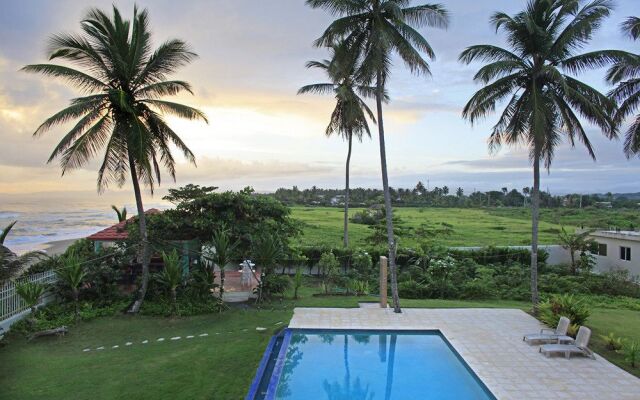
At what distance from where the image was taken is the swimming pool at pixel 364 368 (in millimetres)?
7848

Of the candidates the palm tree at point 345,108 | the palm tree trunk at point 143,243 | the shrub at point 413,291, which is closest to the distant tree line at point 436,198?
the palm tree at point 345,108

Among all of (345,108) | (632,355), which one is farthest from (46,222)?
(632,355)

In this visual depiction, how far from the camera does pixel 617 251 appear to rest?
2114 centimetres

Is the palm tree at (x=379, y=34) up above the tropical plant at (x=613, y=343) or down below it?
above

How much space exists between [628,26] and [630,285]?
10610 millimetres

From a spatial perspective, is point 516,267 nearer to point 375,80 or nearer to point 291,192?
point 375,80

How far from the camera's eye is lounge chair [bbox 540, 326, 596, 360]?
8.93m

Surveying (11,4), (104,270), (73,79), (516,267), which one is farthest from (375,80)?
(516,267)

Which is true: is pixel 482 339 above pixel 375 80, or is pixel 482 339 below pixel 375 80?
below

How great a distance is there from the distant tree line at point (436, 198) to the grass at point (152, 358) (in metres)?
55.1

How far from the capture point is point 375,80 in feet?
39.9

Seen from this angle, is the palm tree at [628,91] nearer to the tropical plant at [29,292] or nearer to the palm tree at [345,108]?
the palm tree at [345,108]

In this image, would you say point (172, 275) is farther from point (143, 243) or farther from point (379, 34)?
point (379, 34)

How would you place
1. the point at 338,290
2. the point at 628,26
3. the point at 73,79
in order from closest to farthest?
the point at 73,79 < the point at 628,26 < the point at 338,290
